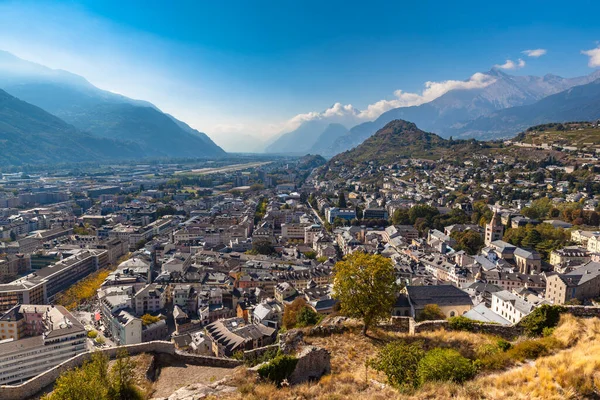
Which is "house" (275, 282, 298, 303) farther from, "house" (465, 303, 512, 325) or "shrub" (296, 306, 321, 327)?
"house" (465, 303, 512, 325)

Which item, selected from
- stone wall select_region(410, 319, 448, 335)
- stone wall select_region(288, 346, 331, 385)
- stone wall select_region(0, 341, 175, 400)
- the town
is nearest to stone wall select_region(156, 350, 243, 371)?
stone wall select_region(0, 341, 175, 400)

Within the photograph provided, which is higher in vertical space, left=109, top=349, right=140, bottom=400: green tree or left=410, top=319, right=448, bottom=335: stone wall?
left=109, top=349, right=140, bottom=400: green tree

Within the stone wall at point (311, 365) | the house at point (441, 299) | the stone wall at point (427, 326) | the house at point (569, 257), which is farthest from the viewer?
the house at point (569, 257)

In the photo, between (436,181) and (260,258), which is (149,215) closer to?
(260,258)

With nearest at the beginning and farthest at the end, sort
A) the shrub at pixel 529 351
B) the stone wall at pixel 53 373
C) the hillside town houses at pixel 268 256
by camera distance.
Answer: the shrub at pixel 529 351
the stone wall at pixel 53 373
the hillside town houses at pixel 268 256

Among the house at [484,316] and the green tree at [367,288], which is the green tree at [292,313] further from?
the green tree at [367,288]

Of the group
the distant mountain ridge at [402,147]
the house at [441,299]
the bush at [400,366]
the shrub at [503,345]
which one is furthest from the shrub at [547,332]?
the distant mountain ridge at [402,147]
